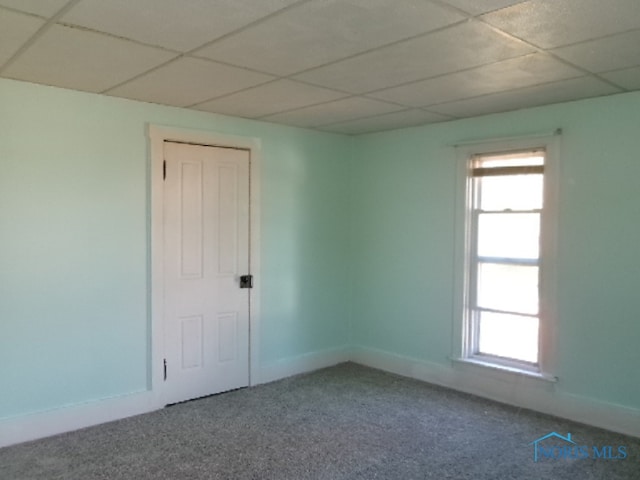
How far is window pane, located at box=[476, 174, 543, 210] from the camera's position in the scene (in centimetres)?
401

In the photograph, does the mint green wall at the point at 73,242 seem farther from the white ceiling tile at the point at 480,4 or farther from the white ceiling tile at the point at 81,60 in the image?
the white ceiling tile at the point at 480,4

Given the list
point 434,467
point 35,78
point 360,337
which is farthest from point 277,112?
point 434,467

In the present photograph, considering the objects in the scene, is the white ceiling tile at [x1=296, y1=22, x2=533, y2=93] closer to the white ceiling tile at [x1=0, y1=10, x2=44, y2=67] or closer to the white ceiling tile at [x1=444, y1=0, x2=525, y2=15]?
the white ceiling tile at [x1=444, y1=0, x2=525, y2=15]

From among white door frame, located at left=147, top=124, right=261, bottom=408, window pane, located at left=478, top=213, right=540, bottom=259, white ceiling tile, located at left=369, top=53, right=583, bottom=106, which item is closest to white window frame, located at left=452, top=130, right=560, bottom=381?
window pane, located at left=478, top=213, right=540, bottom=259

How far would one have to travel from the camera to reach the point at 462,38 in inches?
95.7

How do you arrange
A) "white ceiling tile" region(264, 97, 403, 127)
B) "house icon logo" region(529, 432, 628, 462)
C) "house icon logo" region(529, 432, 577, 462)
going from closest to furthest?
1. "house icon logo" region(529, 432, 628, 462)
2. "house icon logo" region(529, 432, 577, 462)
3. "white ceiling tile" region(264, 97, 403, 127)

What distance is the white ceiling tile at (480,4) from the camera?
2.01m

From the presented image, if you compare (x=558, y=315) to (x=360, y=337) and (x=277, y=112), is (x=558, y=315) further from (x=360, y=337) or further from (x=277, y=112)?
(x=277, y=112)

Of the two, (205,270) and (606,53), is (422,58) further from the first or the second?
(205,270)

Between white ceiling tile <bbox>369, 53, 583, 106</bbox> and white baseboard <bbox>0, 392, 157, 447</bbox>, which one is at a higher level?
white ceiling tile <bbox>369, 53, 583, 106</bbox>

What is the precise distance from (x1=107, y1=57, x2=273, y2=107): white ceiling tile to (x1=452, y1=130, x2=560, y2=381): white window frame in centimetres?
204

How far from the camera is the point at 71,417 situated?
138 inches

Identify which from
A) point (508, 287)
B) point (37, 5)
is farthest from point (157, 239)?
point (508, 287)

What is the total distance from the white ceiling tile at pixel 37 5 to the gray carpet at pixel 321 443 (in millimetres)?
2478
